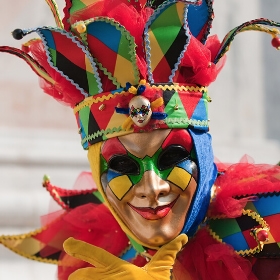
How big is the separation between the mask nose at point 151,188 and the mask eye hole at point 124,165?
3 centimetres

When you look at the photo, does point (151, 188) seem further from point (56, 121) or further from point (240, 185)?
point (56, 121)

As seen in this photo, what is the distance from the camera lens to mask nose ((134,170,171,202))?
3.48ft

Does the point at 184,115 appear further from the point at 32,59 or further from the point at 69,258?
the point at 69,258

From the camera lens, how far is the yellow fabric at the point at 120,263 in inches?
40.4

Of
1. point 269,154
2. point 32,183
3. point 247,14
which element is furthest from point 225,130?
point 32,183

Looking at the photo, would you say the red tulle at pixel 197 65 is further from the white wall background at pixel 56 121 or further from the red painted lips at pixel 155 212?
the white wall background at pixel 56 121

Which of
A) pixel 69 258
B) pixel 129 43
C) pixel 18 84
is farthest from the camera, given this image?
pixel 18 84

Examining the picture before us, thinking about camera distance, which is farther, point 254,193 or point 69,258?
point 69,258

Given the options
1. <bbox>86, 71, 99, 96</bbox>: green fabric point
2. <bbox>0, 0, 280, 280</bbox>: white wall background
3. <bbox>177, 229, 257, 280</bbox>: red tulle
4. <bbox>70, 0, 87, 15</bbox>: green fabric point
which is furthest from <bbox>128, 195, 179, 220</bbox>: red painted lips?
<bbox>0, 0, 280, 280</bbox>: white wall background

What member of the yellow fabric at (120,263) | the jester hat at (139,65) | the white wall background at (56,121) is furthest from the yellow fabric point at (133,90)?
the white wall background at (56,121)

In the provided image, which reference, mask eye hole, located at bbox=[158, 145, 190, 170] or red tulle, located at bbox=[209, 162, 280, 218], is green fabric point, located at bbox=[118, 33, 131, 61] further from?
red tulle, located at bbox=[209, 162, 280, 218]

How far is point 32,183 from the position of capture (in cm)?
181

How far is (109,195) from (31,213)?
663 millimetres

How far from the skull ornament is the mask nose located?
80mm
